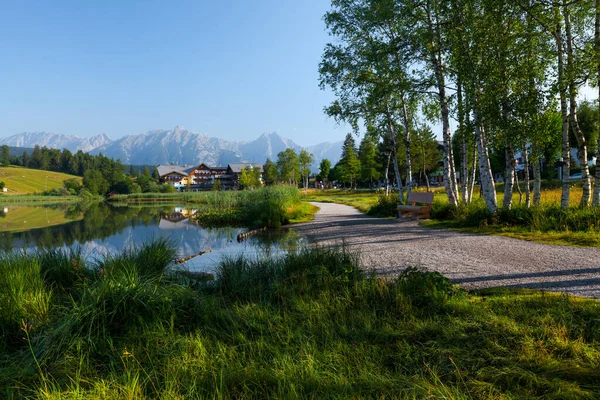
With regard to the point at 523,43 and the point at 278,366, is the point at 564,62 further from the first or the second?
the point at 278,366

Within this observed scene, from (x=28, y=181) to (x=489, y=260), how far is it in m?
135

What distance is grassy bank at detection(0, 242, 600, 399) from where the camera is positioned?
2.59 metres

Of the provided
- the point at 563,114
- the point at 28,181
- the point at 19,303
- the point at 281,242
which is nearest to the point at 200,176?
the point at 28,181

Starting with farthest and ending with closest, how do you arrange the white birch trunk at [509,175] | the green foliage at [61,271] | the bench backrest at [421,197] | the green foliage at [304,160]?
the green foliage at [304,160], the bench backrest at [421,197], the white birch trunk at [509,175], the green foliage at [61,271]

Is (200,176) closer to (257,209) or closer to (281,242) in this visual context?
(257,209)

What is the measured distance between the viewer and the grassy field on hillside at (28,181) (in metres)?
97.8

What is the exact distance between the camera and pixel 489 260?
22.5ft

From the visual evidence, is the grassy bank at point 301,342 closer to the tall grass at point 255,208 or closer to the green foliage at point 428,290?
the green foliage at point 428,290

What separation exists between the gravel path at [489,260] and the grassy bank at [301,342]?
97 centimetres

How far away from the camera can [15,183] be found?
103062 mm

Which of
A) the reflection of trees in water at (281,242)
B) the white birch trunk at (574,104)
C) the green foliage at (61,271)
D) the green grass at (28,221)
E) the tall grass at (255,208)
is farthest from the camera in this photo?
the green grass at (28,221)

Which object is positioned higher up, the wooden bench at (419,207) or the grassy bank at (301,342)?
the wooden bench at (419,207)

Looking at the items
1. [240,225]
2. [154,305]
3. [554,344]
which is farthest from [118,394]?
[240,225]

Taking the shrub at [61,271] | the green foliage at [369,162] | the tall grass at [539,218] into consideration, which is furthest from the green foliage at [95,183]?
the tall grass at [539,218]
